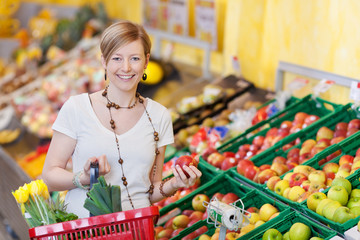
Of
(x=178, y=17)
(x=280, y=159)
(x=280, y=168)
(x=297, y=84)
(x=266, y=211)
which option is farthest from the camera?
(x=178, y=17)

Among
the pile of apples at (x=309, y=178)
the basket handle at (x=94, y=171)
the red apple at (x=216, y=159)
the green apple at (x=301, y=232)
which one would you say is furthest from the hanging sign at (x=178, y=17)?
the basket handle at (x=94, y=171)

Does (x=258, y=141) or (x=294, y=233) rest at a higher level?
(x=294, y=233)

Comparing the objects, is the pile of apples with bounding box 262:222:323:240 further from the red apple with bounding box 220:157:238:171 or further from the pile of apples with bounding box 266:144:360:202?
the red apple with bounding box 220:157:238:171

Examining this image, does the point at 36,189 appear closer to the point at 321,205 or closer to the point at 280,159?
the point at 321,205

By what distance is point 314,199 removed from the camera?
2.31m

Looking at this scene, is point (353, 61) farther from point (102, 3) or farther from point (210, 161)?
point (102, 3)

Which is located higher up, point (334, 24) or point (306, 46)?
point (334, 24)

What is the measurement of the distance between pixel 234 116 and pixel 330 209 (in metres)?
1.85

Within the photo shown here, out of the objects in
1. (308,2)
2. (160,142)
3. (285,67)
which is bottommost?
(285,67)

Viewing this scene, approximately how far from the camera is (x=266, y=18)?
14.3ft

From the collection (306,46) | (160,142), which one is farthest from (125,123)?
(306,46)

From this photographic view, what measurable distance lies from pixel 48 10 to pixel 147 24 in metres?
2.85

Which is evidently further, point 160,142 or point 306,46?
point 306,46

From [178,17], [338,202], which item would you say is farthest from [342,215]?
[178,17]
